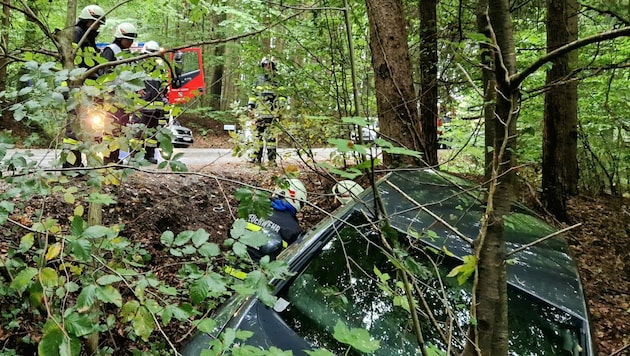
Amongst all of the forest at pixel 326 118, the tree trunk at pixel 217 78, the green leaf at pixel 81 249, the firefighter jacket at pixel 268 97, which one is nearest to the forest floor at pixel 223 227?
the forest at pixel 326 118

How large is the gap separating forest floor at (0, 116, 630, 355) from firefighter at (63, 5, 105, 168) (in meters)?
1.11

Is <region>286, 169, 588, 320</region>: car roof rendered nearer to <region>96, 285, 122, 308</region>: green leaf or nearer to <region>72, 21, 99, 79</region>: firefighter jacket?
<region>96, 285, 122, 308</region>: green leaf

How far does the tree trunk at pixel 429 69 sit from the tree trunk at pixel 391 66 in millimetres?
1003

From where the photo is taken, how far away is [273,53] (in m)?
6.07

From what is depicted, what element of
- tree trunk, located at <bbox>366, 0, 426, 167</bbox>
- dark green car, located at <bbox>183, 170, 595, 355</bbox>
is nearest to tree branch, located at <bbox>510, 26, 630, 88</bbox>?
dark green car, located at <bbox>183, 170, 595, 355</bbox>

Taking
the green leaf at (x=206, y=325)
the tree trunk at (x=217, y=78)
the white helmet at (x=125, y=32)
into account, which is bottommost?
the green leaf at (x=206, y=325)

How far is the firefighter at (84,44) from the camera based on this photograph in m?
2.03

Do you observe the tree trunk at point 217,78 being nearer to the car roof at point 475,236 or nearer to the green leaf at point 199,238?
the car roof at point 475,236

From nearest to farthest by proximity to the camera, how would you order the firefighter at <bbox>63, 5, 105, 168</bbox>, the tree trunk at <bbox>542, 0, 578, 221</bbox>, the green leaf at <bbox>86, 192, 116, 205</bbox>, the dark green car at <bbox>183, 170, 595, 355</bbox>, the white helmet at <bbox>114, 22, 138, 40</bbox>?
1. the dark green car at <bbox>183, 170, 595, 355</bbox>
2. the green leaf at <bbox>86, 192, 116, 205</bbox>
3. the firefighter at <bbox>63, 5, 105, 168</bbox>
4. the white helmet at <bbox>114, 22, 138, 40</bbox>
5. the tree trunk at <bbox>542, 0, 578, 221</bbox>

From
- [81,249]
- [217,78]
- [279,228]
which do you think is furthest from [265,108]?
[217,78]

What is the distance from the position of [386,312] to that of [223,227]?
344 centimetres

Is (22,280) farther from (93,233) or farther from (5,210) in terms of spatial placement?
(5,210)

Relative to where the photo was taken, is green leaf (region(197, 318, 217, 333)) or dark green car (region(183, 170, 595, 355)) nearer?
green leaf (region(197, 318, 217, 333))

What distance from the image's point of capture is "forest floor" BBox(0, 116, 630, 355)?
3793 mm
